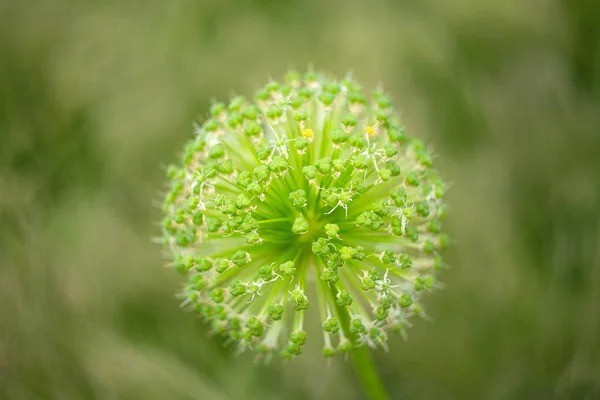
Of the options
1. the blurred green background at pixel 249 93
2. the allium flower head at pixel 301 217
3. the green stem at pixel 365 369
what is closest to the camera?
the allium flower head at pixel 301 217

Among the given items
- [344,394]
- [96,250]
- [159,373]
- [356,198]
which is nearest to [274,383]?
[344,394]

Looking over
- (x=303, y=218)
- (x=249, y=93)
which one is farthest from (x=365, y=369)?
(x=249, y=93)

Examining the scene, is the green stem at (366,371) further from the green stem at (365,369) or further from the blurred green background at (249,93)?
the blurred green background at (249,93)

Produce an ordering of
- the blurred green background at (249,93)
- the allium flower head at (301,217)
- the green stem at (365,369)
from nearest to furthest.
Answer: the allium flower head at (301,217)
the green stem at (365,369)
the blurred green background at (249,93)

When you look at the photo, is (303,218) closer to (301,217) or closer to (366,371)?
(301,217)

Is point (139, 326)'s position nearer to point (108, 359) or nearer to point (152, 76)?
point (108, 359)

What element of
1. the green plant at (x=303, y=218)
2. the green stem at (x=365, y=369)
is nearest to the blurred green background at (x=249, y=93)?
the green stem at (x=365, y=369)

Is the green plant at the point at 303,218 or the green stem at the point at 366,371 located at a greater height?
the green plant at the point at 303,218

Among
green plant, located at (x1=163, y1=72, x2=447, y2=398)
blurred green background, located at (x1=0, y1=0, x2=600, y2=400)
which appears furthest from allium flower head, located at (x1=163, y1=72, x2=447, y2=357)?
blurred green background, located at (x1=0, y1=0, x2=600, y2=400)
